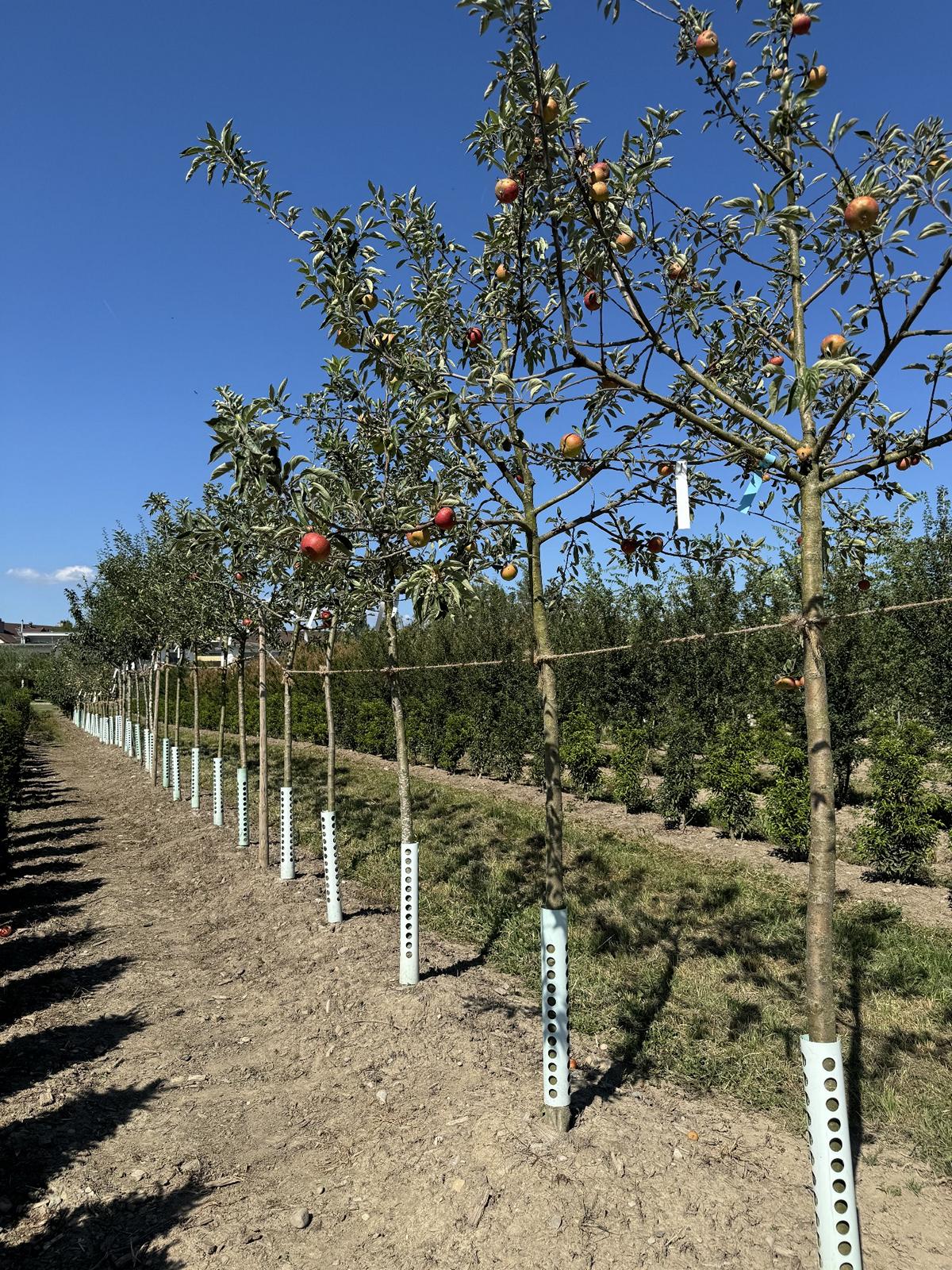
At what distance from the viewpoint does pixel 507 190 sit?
2654 mm

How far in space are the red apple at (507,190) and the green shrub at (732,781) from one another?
795cm

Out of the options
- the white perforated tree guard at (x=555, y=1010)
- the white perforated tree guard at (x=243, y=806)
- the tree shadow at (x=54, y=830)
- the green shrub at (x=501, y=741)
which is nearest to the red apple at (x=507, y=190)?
the white perforated tree guard at (x=555, y=1010)

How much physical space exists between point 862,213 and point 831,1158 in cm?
277

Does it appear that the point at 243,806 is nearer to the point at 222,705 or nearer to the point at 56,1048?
the point at 222,705

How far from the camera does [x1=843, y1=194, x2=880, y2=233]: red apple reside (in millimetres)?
2078

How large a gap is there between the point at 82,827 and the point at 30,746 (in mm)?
21231

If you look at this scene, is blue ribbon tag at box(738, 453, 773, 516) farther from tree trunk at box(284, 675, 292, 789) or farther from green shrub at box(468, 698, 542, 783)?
green shrub at box(468, 698, 542, 783)

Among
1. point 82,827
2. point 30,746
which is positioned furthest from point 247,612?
point 30,746

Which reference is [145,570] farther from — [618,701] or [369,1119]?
[369,1119]

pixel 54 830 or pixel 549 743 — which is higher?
pixel 549 743

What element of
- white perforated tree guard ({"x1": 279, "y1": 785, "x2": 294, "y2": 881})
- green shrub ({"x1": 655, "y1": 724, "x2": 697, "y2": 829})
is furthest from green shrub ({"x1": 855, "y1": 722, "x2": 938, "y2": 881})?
white perforated tree guard ({"x1": 279, "y1": 785, "x2": 294, "y2": 881})

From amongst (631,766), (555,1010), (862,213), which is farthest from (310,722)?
(862,213)

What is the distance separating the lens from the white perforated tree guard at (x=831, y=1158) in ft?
7.41

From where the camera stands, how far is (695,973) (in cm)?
540
